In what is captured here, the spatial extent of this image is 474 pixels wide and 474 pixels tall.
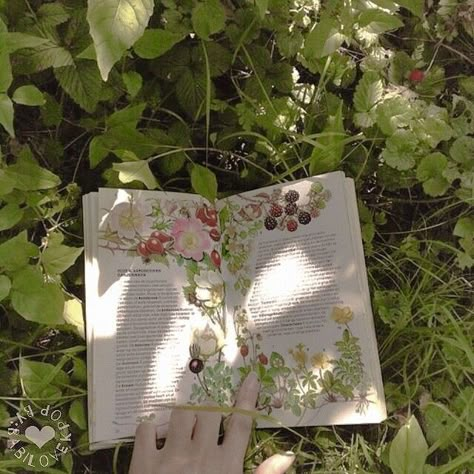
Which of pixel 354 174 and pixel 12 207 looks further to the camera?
pixel 354 174

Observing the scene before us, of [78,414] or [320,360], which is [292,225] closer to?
[320,360]

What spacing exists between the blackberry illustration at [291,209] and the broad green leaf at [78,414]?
43 centimetres

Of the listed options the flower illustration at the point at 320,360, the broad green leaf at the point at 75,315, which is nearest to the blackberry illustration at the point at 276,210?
the flower illustration at the point at 320,360

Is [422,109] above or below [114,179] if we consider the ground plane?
above

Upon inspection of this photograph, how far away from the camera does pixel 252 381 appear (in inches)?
40.5

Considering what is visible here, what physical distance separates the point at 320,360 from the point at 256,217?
243 mm

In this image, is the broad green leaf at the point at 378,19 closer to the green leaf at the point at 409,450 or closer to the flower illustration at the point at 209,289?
the flower illustration at the point at 209,289

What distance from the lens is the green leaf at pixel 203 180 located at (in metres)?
1.04

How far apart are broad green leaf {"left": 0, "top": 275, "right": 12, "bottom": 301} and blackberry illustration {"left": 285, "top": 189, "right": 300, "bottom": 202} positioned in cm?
43

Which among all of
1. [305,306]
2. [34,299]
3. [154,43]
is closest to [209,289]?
[305,306]

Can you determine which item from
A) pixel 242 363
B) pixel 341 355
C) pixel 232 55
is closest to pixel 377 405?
pixel 341 355

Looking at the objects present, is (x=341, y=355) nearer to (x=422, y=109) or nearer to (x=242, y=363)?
(x=242, y=363)

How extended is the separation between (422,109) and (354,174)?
0.48ft

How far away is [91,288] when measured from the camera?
1001 mm
